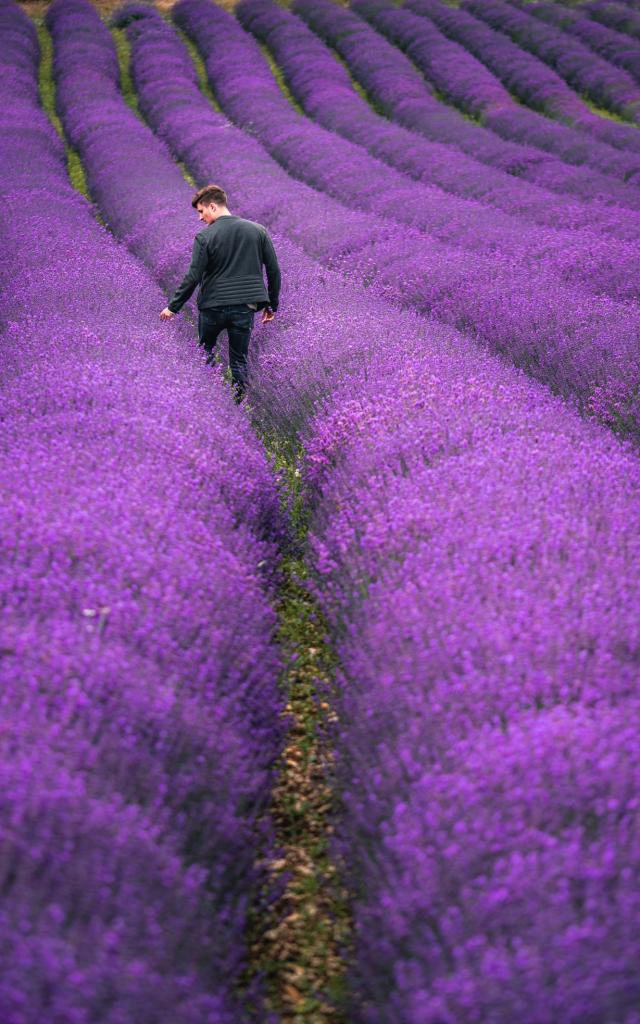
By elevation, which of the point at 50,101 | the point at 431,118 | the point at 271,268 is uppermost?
the point at 271,268

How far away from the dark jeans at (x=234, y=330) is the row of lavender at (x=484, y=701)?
1.91 meters

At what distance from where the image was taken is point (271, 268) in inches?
209

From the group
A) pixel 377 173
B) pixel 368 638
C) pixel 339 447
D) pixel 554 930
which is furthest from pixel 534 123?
pixel 554 930

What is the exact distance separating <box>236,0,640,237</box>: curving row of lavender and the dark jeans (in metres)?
2.64

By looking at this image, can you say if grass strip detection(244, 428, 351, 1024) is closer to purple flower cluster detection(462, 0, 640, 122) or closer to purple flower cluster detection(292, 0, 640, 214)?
purple flower cluster detection(292, 0, 640, 214)

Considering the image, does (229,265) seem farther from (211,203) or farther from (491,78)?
(491,78)

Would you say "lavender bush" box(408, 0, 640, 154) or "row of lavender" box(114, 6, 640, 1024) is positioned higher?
"row of lavender" box(114, 6, 640, 1024)

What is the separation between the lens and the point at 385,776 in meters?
1.88

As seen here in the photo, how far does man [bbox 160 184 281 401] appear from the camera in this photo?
5.17m

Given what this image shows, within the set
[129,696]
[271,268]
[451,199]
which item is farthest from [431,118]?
[129,696]

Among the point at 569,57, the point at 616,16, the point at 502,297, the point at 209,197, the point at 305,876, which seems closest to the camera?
the point at 305,876

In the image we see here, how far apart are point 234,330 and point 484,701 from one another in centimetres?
396

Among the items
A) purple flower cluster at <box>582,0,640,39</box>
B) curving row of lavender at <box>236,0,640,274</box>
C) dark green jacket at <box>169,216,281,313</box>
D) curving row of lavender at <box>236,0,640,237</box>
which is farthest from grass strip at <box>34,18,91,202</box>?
purple flower cluster at <box>582,0,640,39</box>

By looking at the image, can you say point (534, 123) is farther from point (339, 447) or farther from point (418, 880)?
point (418, 880)
